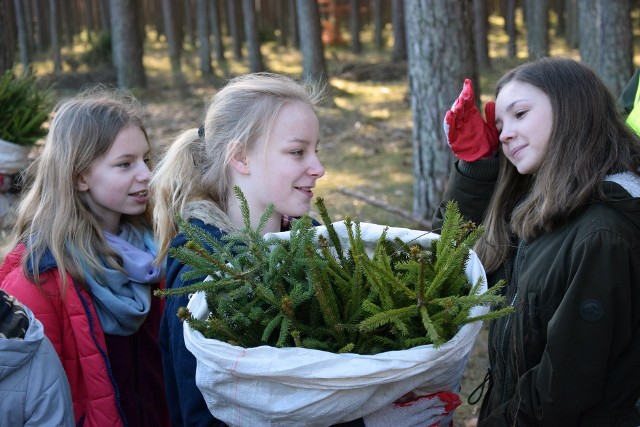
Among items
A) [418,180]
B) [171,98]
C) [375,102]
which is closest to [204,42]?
[171,98]

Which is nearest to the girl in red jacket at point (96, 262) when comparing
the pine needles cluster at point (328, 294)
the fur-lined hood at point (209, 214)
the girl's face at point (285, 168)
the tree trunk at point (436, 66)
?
the fur-lined hood at point (209, 214)

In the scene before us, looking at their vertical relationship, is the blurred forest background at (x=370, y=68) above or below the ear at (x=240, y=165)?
below

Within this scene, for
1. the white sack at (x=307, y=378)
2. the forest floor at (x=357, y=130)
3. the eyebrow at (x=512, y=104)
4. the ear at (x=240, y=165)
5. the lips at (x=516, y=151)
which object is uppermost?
the eyebrow at (x=512, y=104)

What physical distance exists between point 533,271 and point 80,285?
1469 mm

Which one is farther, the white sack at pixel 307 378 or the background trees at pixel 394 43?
the background trees at pixel 394 43

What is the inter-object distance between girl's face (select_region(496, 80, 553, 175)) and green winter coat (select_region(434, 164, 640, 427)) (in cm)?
25

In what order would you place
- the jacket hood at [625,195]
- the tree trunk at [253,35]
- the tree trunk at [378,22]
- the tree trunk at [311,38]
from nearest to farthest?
the jacket hood at [625,195] → the tree trunk at [311,38] → the tree trunk at [253,35] → the tree trunk at [378,22]

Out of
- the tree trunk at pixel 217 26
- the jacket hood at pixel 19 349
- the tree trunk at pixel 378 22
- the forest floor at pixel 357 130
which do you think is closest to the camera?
the jacket hood at pixel 19 349

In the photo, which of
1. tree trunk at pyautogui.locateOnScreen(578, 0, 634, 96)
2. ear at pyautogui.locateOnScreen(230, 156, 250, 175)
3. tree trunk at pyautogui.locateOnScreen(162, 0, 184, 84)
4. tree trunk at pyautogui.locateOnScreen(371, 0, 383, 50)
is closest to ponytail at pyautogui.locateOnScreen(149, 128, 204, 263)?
ear at pyautogui.locateOnScreen(230, 156, 250, 175)

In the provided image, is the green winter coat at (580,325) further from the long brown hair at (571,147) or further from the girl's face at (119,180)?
the girl's face at (119,180)

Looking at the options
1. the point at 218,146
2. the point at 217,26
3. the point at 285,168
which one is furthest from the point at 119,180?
the point at 217,26

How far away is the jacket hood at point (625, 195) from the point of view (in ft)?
7.21

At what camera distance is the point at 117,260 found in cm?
268

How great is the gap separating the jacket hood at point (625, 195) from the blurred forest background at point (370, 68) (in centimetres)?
83
